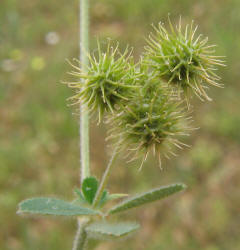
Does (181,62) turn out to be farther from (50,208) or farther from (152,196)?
(50,208)

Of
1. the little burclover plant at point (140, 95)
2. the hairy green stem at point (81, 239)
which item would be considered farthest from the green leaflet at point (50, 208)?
the hairy green stem at point (81, 239)

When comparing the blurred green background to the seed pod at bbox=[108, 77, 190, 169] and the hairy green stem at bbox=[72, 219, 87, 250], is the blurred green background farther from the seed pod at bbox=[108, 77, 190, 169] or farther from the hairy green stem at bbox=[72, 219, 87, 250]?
the seed pod at bbox=[108, 77, 190, 169]

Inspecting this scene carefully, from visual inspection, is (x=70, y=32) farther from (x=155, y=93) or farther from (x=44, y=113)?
(x=155, y=93)

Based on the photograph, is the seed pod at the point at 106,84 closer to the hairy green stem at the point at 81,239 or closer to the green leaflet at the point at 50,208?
the green leaflet at the point at 50,208

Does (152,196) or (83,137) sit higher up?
(83,137)

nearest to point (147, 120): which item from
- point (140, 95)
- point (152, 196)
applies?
point (140, 95)

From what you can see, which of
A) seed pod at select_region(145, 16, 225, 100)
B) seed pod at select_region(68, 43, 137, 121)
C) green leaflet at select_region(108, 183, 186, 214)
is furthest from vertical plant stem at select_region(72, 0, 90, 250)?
seed pod at select_region(145, 16, 225, 100)
